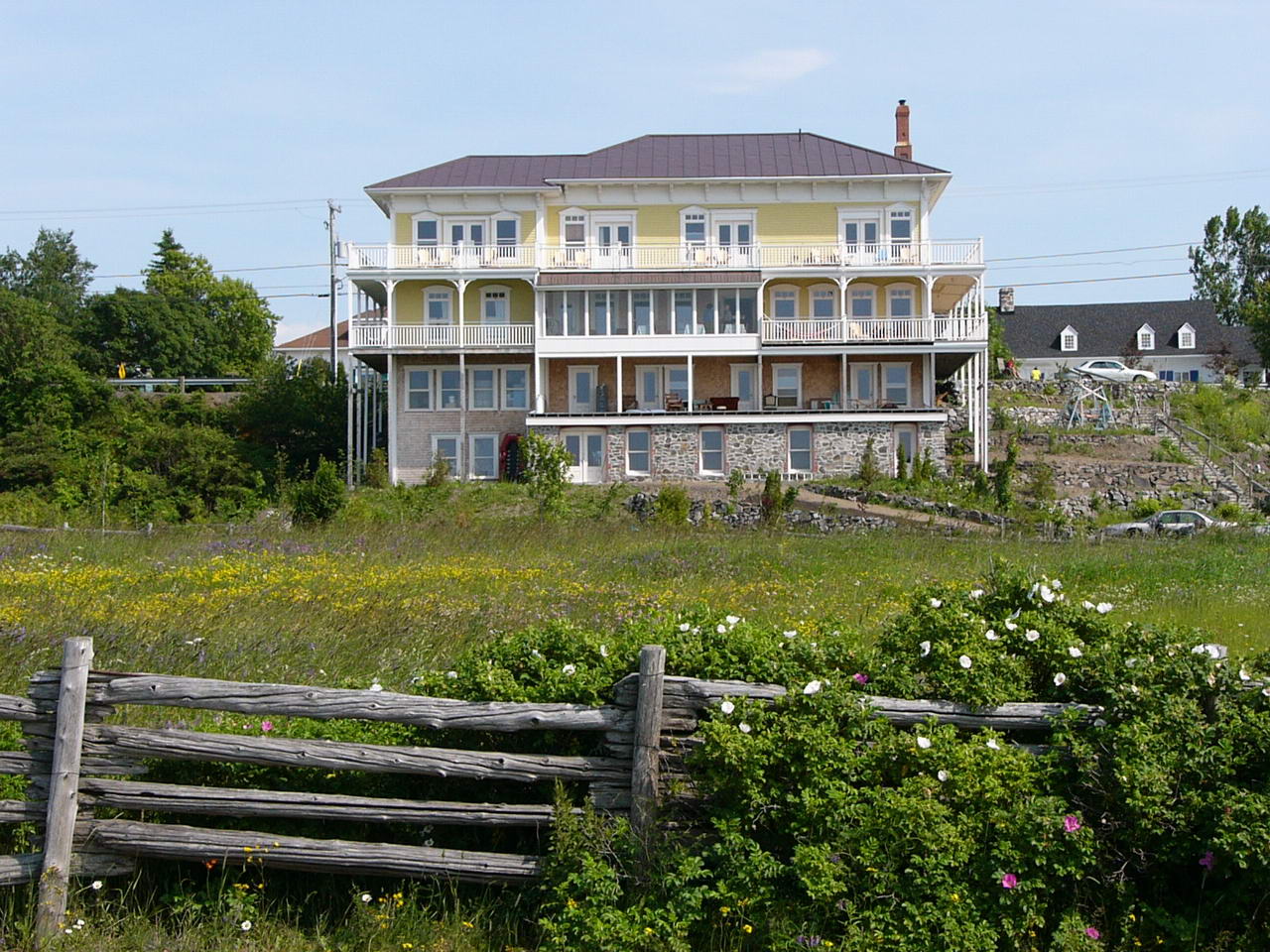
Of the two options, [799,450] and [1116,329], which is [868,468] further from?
[1116,329]

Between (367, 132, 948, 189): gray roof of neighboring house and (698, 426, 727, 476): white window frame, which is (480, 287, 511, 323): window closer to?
(367, 132, 948, 189): gray roof of neighboring house

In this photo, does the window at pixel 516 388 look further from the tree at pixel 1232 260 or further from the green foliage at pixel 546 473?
the tree at pixel 1232 260

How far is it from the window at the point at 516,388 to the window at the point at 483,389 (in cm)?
44

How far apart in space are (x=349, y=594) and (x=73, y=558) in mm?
6016

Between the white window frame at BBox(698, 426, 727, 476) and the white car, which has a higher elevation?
the white car

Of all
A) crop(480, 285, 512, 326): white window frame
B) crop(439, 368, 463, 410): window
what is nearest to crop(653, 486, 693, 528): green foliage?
crop(439, 368, 463, 410): window

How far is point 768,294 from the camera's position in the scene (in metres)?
45.8

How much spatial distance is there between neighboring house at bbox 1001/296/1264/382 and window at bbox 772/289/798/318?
31.7 m

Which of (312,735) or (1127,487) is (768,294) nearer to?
(1127,487)

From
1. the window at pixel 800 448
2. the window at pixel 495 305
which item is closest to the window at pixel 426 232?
the window at pixel 495 305

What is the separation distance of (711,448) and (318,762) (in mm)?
36104

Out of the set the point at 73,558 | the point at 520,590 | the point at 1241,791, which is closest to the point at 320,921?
the point at 1241,791

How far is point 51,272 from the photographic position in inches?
3666

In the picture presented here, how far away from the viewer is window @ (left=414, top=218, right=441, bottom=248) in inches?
1796
